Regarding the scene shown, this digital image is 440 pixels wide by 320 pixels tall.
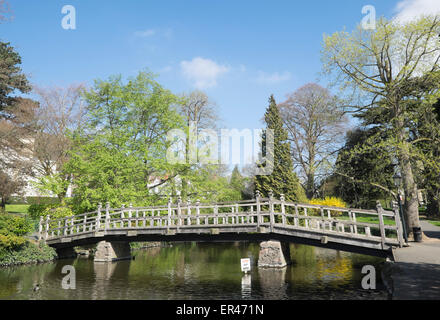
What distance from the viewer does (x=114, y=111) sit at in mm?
24438

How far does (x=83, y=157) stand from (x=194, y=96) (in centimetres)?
1405

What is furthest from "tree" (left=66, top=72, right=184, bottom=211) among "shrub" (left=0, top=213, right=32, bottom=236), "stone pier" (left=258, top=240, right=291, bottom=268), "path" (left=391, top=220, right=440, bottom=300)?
"path" (left=391, top=220, right=440, bottom=300)

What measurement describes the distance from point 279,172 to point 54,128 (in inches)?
830

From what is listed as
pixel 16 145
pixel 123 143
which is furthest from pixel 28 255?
pixel 16 145

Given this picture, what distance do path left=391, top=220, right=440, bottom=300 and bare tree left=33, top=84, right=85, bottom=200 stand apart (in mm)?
24352

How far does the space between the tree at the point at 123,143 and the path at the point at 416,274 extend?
16311mm

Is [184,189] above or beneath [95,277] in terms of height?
above

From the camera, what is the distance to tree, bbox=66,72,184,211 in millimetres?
21922

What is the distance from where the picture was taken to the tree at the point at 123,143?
21.9m

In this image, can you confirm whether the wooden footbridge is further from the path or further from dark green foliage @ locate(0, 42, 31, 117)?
dark green foliage @ locate(0, 42, 31, 117)

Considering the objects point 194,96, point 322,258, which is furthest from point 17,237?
point 194,96
